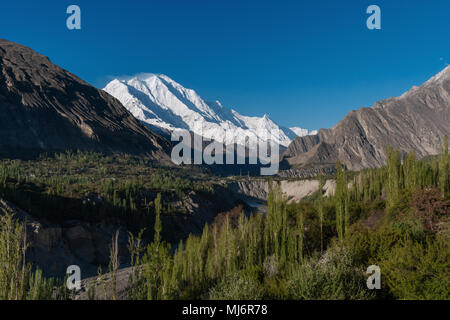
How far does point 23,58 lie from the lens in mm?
195875

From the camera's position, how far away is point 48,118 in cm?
16275

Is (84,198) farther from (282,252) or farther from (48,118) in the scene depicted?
(48,118)

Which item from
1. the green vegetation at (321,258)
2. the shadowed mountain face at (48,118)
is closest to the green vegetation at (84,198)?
the green vegetation at (321,258)

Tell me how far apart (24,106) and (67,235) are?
138 m

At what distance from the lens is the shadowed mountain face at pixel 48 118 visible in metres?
148

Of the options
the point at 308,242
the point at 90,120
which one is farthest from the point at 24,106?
the point at 308,242

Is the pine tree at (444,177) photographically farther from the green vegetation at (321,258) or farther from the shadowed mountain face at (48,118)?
the shadowed mountain face at (48,118)

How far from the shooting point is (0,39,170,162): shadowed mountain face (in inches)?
5807

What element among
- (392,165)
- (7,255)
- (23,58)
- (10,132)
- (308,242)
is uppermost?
(23,58)

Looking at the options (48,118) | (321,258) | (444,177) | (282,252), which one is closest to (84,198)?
(282,252)

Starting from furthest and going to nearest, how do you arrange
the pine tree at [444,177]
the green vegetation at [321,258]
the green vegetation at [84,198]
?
the green vegetation at [84,198] < the pine tree at [444,177] < the green vegetation at [321,258]

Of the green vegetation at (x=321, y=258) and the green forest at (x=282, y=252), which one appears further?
the green vegetation at (x=321, y=258)
